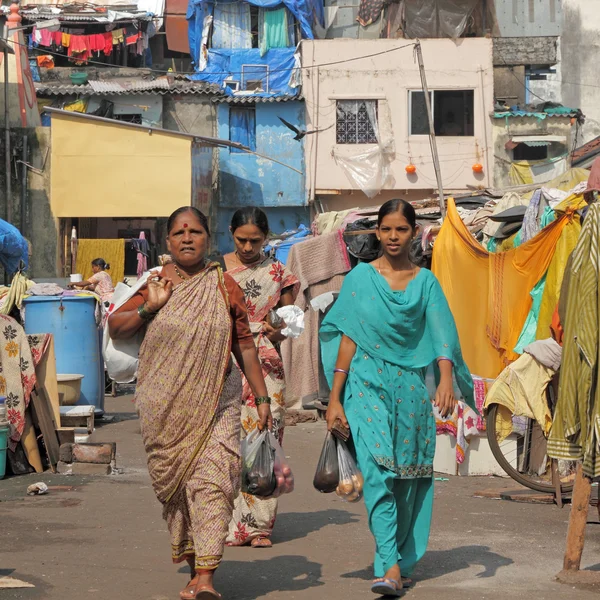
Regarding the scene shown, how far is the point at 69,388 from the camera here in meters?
12.1

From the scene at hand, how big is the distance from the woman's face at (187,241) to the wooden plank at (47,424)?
444 cm

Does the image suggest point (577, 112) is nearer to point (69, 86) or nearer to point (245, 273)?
point (69, 86)

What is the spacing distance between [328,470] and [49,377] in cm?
488

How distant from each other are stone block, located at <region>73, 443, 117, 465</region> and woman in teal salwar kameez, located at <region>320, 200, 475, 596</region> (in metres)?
4.06

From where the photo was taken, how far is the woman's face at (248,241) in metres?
6.64

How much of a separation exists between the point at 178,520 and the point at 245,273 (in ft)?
6.50

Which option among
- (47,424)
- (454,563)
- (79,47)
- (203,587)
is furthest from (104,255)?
(203,587)

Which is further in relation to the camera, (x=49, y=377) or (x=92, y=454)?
(x=49, y=377)

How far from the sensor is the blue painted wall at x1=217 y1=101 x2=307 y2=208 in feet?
118

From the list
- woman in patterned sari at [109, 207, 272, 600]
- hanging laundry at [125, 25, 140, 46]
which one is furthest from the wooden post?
hanging laundry at [125, 25, 140, 46]

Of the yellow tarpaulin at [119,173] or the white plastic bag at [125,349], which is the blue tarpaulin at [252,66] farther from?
the white plastic bag at [125,349]

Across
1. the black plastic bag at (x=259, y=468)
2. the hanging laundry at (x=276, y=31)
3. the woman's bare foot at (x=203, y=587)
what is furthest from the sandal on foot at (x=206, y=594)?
the hanging laundry at (x=276, y=31)

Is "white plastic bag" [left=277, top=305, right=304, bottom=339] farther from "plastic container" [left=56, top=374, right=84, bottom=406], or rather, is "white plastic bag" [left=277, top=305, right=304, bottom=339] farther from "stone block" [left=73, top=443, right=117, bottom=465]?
"plastic container" [left=56, top=374, right=84, bottom=406]

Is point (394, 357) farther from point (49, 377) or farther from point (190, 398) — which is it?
point (49, 377)
